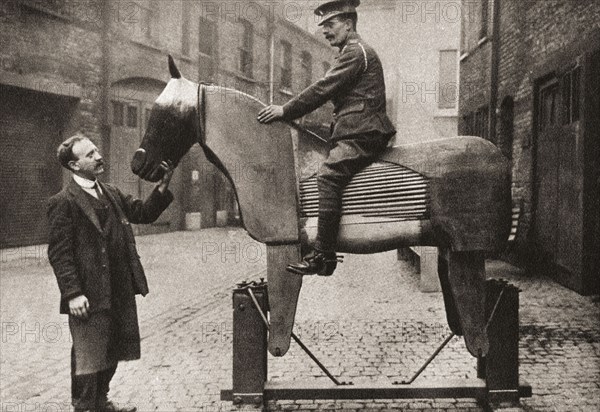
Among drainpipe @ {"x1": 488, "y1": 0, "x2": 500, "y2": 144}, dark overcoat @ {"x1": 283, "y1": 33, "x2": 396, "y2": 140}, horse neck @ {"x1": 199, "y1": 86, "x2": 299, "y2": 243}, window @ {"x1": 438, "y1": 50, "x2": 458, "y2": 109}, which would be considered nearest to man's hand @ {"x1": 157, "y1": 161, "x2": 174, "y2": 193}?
horse neck @ {"x1": 199, "y1": 86, "x2": 299, "y2": 243}

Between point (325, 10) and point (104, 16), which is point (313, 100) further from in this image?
point (104, 16)

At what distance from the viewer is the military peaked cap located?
3.29m

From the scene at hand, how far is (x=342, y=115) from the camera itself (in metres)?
3.36

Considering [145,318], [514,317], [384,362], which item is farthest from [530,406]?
[145,318]

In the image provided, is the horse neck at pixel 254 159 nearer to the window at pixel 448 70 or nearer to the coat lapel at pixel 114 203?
the coat lapel at pixel 114 203

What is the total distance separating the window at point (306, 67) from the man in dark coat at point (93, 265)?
67.2 feet

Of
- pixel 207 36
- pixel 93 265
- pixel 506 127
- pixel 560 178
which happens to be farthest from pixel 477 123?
pixel 93 265

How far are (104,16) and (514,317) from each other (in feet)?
39.2

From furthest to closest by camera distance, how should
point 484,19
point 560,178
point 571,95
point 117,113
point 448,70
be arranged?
point 448,70
point 117,113
point 484,19
point 560,178
point 571,95

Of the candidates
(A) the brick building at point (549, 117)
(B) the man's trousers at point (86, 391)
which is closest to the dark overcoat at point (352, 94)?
(B) the man's trousers at point (86, 391)

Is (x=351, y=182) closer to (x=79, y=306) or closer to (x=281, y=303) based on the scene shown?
(x=281, y=303)

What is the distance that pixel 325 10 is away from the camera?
11.0 feet

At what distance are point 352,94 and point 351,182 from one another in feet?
1.67

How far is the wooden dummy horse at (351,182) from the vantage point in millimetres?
3408
